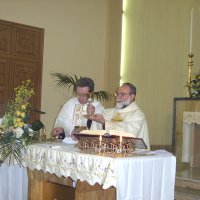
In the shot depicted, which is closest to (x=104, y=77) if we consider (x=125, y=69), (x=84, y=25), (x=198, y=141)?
(x=125, y=69)

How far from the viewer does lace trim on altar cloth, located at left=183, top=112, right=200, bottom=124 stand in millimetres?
7008

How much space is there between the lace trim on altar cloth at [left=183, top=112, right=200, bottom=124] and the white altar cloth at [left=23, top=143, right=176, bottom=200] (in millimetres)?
3073

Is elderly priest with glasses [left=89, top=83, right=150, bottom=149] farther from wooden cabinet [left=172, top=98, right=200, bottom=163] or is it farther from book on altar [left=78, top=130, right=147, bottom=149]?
wooden cabinet [left=172, top=98, right=200, bottom=163]

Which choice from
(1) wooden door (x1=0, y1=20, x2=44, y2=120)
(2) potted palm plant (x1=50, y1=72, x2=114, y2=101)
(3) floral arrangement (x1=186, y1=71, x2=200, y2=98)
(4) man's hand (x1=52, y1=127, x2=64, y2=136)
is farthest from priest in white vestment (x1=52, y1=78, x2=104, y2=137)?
(1) wooden door (x1=0, y1=20, x2=44, y2=120)

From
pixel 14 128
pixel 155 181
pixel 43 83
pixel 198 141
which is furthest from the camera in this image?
pixel 43 83

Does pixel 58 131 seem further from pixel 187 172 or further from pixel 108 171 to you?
pixel 187 172

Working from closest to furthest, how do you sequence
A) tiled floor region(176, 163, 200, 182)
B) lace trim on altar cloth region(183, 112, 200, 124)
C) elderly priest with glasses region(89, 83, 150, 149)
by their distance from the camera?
elderly priest with glasses region(89, 83, 150, 149)
tiled floor region(176, 163, 200, 182)
lace trim on altar cloth region(183, 112, 200, 124)

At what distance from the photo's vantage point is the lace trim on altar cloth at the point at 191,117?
23.0ft

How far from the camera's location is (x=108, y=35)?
10438 millimetres

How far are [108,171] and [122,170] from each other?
12cm

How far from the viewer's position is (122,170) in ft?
11.6

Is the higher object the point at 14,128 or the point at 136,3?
the point at 136,3

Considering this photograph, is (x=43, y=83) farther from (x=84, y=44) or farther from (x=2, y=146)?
(x=2, y=146)

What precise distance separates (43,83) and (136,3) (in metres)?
2.90
